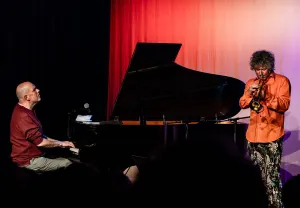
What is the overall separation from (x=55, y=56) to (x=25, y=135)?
202 centimetres

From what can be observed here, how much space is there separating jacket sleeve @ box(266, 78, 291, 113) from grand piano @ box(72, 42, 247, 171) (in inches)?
44.0

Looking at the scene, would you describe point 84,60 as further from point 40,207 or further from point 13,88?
point 40,207

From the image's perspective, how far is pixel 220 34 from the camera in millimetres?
6137

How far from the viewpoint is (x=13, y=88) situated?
4.93m

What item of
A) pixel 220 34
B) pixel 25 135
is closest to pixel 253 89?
pixel 25 135

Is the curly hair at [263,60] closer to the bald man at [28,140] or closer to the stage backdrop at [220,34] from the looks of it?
the bald man at [28,140]

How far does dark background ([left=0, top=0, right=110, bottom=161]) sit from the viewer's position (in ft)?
16.1

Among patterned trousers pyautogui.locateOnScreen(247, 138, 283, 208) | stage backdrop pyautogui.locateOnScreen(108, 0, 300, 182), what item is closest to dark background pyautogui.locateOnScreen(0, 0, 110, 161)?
stage backdrop pyautogui.locateOnScreen(108, 0, 300, 182)

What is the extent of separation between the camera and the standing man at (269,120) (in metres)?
3.40

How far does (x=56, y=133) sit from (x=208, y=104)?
2.02 m

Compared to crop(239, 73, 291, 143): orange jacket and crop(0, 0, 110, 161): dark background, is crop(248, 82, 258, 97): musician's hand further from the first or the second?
crop(0, 0, 110, 161): dark background

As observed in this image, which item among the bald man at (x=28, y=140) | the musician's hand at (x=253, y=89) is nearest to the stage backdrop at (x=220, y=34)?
the musician's hand at (x=253, y=89)

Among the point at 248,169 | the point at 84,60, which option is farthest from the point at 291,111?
the point at 248,169

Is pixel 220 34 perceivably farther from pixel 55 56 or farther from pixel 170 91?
pixel 55 56
